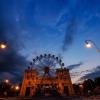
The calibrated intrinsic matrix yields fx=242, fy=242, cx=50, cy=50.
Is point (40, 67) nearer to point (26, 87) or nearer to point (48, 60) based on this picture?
point (48, 60)

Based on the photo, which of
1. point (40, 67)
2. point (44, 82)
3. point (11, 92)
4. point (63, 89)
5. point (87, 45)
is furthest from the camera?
point (11, 92)

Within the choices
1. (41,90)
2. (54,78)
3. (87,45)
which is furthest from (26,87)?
(87,45)

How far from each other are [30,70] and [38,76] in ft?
13.7

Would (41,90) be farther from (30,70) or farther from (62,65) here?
(62,65)

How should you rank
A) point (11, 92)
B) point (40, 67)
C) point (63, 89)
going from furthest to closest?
point (11, 92) → point (63, 89) → point (40, 67)

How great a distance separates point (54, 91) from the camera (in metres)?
99.1

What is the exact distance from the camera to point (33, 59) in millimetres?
92375

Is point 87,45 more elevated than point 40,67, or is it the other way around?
point 40,67

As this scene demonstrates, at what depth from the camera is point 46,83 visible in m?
98.1

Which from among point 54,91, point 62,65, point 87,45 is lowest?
point 87,45

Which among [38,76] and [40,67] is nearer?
[40,67]

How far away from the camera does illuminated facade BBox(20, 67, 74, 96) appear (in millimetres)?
98438

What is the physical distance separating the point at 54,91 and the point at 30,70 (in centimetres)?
1312

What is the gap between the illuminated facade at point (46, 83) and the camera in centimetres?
9844
